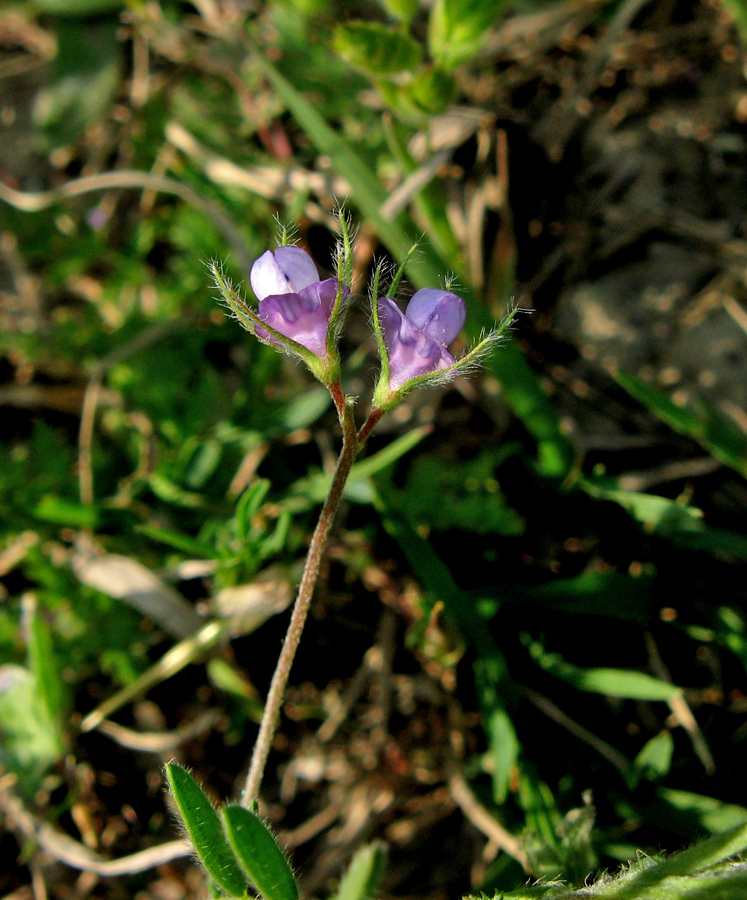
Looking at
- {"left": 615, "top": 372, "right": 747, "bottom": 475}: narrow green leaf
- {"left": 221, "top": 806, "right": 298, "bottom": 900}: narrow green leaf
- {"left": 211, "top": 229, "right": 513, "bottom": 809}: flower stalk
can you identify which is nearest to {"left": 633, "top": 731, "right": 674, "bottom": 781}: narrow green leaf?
{"left": 615, "top": 372, "right": 747, "bottom": 475}: narrow green leaf

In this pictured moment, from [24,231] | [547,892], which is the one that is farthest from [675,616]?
[24,231]

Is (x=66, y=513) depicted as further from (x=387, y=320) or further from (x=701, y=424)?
(x=701, y=424)

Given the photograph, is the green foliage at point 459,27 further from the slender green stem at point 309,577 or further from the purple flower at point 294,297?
the slender green stem at point 309,577

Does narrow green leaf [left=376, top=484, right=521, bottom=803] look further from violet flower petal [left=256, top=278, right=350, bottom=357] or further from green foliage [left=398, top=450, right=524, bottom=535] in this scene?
violet flower petal [left=256, top=278, right=350, bottom=357]

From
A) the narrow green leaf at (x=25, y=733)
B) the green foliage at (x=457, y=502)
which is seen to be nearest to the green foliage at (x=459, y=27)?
the green foliage at (x=457, y=502)

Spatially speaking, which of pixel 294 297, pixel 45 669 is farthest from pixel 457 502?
pixel 45 669
